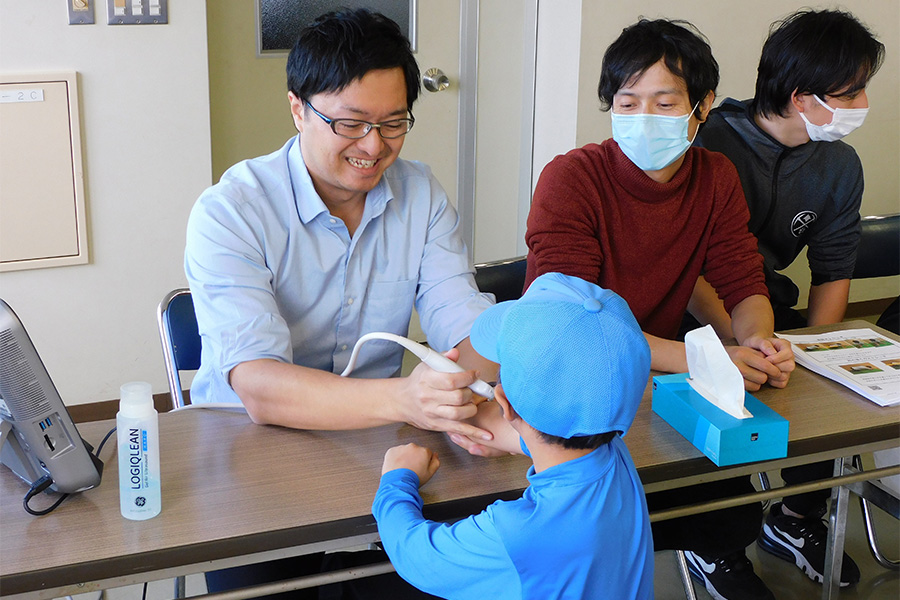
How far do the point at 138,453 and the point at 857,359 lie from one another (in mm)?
1419

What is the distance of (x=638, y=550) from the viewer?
115 centimetres

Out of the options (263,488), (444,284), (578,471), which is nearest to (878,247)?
(444,284)

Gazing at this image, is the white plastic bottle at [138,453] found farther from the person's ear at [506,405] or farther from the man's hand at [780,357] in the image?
the man's hand at [780,357]

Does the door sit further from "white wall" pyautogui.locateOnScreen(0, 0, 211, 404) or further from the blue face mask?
the blue face mask

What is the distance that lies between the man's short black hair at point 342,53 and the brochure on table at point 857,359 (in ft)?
3.29

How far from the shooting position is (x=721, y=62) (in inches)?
145

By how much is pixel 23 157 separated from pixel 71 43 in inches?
15.4

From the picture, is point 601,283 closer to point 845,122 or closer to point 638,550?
point 845,122

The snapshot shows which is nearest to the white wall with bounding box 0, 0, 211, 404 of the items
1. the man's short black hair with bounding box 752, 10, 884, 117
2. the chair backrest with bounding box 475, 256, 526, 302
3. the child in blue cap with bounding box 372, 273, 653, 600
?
the chair backrest with bounding box 475, 256, 526, 302

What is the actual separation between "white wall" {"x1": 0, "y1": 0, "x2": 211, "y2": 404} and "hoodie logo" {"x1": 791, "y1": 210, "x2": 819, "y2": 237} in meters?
1.90

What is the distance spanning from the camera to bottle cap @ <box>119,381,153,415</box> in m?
1.20

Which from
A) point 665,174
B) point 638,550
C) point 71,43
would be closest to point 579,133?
point 665,174

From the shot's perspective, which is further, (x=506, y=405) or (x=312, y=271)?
(x=312, y=271)

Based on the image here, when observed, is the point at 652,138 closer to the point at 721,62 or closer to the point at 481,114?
the point at 481,114
